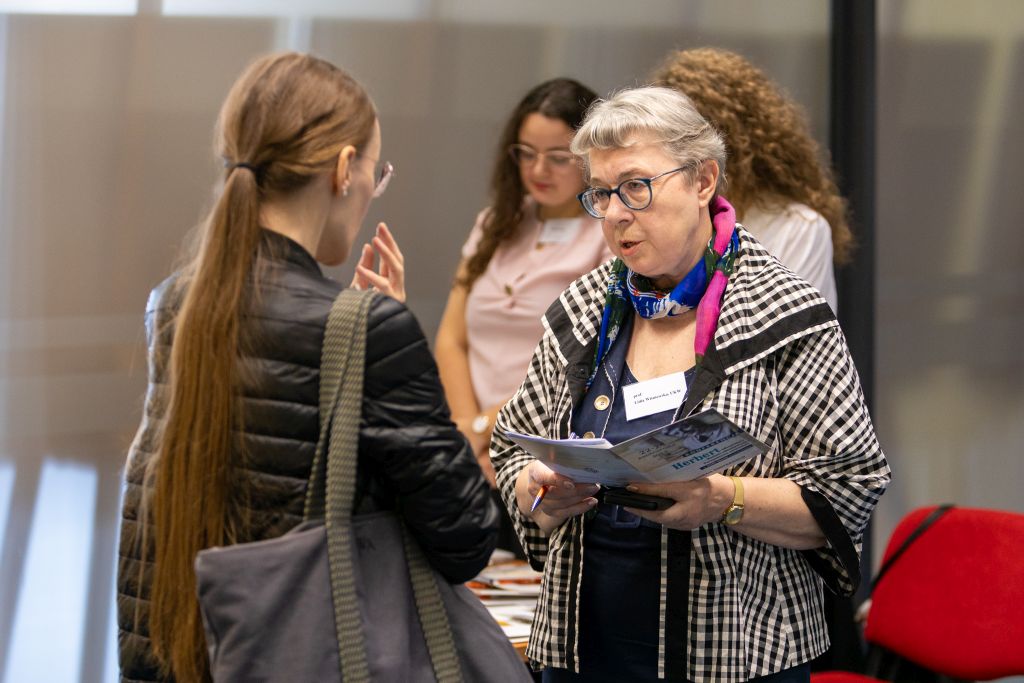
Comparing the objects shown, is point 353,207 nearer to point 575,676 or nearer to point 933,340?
point 575,676

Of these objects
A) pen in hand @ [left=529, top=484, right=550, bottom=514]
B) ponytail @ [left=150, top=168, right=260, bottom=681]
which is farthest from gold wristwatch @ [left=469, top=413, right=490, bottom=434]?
ponytail @ [left=150, top=168, right=260, bottom=681]

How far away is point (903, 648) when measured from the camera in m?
3.05

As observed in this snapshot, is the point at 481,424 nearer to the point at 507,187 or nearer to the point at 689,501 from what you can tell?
the point at 507,187

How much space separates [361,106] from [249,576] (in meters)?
0.67

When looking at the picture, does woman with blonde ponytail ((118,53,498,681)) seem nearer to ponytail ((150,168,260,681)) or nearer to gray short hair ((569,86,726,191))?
ponytail ((150,168,260,681))

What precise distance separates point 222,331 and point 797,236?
1694 mm

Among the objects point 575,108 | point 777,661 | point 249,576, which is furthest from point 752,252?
point 575,108

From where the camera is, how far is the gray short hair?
2041mm

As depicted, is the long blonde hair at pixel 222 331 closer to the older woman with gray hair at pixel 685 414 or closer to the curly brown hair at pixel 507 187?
the older woman with gray hair at pixel 685 414

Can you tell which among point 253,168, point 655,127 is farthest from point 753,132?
point 253,168

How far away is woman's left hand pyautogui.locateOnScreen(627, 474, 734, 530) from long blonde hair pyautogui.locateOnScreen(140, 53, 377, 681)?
0.63 m

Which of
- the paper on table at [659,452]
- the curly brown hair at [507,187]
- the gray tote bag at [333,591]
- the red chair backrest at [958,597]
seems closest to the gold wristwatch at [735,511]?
the paper on table at [659,452]

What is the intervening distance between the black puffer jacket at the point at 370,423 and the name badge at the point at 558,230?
1.68m

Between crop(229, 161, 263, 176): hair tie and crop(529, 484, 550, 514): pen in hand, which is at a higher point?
crop(229, 161, 263, 176): hair tie
